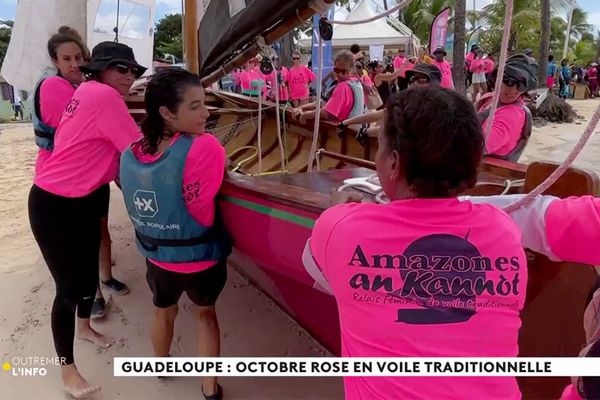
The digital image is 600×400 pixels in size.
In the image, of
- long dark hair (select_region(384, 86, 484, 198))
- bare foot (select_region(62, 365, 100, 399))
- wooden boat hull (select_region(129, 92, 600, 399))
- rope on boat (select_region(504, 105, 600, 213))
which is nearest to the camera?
long dark hair (select_region(384, 86, 484, 198))

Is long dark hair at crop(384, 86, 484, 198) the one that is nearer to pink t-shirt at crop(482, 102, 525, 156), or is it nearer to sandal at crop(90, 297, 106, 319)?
pink t-shirt at crop(482, 102, 525, 156)

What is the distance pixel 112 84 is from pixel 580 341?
2009mm

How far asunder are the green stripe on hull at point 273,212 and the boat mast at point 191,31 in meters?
2.16

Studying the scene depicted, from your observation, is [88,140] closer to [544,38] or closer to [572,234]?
[572,234]

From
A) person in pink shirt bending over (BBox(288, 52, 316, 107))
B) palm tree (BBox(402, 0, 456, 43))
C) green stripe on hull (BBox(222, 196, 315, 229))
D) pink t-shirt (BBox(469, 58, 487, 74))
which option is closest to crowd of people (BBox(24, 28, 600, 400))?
green stripe on hull (BBox(222, 196, 315, 229))

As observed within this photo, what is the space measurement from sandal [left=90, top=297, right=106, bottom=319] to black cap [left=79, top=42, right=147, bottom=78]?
143 cm

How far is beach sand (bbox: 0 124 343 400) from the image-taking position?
7.93 feet

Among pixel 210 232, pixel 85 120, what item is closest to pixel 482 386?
pixel 210 232

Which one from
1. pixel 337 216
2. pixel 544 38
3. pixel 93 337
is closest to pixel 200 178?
pixel 337 216

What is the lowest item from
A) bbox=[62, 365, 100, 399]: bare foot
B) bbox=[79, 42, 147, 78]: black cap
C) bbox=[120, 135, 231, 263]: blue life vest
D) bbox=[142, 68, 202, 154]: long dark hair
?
bbox=[62, 365, 100, 399]: bare foot

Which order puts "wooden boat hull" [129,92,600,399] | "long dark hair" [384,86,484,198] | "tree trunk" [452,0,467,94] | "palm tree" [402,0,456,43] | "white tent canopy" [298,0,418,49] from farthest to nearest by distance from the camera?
"palm tree" [402,0,456,43]
"white tent canopy" [298,0,418,49]
"tree trunk" [452,0,467,94]
"wooden boat hull" [129,92,600,399]
"long dark hair" [384,86,484,198]

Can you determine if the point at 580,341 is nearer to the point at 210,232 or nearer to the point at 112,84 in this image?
the point at 210,232

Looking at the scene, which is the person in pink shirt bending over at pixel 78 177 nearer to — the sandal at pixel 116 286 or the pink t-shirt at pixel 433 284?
the sandal at pixel 116 286

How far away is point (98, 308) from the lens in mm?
2998
